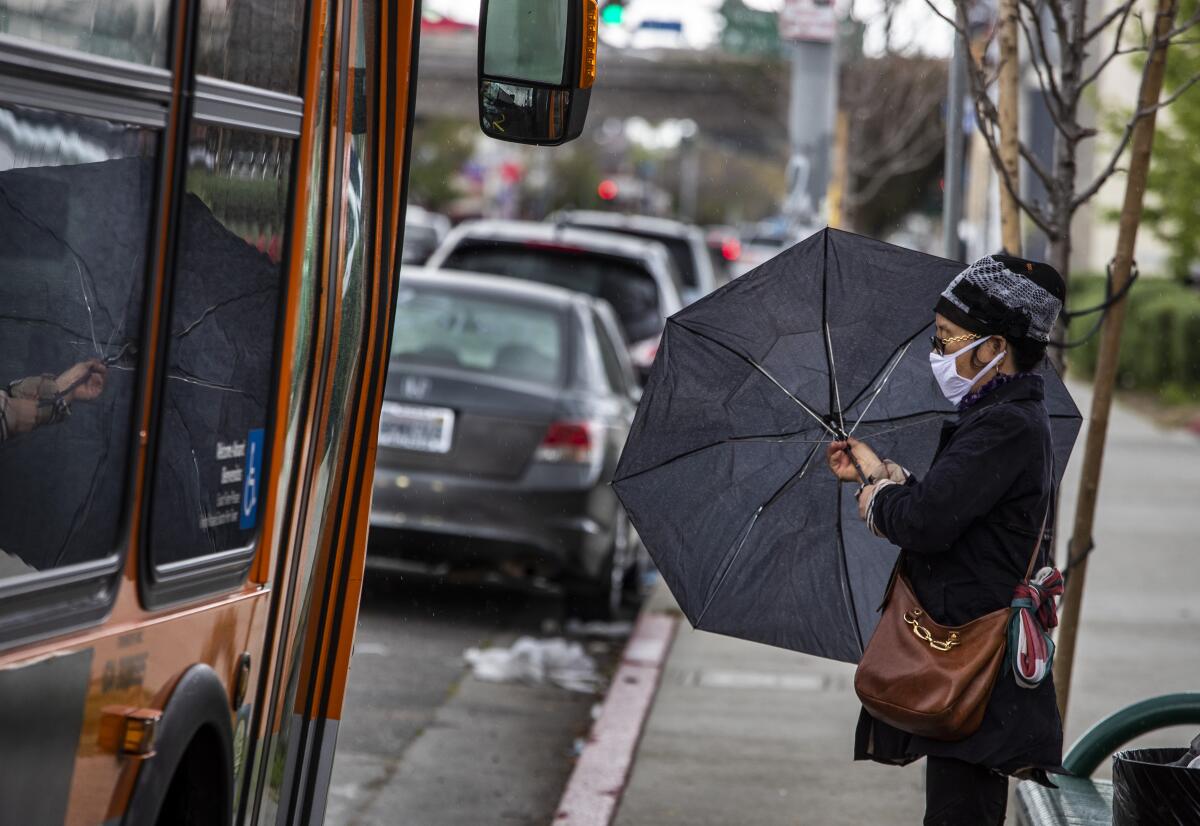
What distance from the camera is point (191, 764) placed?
3137mm

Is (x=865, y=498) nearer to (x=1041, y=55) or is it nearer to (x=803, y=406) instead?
(x=803, y=406)

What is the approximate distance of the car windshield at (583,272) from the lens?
13.4m

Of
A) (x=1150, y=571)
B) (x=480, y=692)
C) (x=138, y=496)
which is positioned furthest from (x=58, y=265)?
(x=1150, y=571)

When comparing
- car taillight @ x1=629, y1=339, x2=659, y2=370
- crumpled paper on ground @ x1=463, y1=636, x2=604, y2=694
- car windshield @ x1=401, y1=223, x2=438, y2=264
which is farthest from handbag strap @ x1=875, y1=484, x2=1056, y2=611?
car windshield @ x1=401, y1=223, x2=438, y2=264

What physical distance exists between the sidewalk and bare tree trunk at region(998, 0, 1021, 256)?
1.97 m

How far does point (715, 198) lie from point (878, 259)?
12783 cm

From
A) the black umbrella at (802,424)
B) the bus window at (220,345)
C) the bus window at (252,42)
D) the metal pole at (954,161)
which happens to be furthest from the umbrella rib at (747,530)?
the metal pole at (954,161)

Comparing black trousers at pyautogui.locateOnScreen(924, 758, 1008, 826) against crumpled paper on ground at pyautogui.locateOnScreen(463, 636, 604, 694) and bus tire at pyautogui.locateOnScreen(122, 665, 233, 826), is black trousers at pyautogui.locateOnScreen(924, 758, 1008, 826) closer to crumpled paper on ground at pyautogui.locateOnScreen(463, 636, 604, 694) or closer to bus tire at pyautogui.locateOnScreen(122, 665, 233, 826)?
bus tire at pyautogui.locateOnScreen(122, 665, 233, 826)

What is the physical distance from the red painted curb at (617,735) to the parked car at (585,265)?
453cm

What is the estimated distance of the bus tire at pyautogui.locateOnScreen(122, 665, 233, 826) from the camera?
9.24 ft

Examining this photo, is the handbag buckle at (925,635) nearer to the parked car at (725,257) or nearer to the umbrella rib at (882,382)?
the umbrella rib at (882,382)

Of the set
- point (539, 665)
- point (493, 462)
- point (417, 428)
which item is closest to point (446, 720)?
point (539, 665)

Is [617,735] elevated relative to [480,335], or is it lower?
lower

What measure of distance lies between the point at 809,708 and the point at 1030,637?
171 inches
